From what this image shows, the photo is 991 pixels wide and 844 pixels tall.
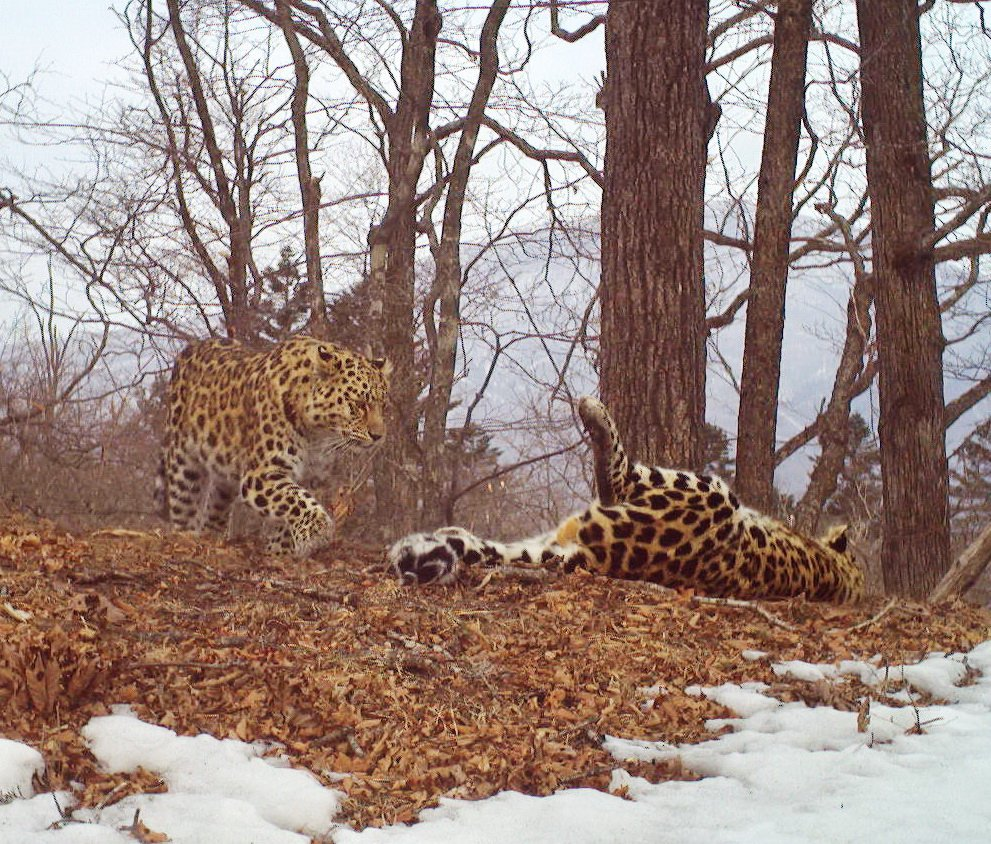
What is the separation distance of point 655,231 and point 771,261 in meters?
2.93

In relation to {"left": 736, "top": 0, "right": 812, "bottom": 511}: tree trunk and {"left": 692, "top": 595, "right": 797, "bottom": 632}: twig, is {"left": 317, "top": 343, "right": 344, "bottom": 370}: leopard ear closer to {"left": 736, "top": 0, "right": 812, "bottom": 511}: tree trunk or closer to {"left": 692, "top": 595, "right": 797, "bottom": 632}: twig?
{"left": 692, "top": 595, "right": 797, "bottom": 632}: twig

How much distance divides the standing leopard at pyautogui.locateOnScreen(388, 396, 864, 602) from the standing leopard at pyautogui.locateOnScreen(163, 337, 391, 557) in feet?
5.19

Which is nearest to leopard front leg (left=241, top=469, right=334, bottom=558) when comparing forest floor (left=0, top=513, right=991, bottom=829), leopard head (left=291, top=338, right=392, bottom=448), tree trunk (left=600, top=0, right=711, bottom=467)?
leopard head (left=291, top=338, right=392, bottom=448)

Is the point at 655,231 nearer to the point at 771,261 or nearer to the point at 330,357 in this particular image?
the point at 330,357

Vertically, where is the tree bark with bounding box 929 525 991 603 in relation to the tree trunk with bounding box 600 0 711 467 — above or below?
below

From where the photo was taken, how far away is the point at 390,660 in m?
3.91

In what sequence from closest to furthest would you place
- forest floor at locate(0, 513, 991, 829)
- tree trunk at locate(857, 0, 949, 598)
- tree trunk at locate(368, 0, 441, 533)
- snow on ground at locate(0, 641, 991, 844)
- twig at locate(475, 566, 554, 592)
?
snow on ground at locate(0, 641, 991, 844), forest floor at locate(0, 513, 991, 829), twig at locate(475, 566, 554, 592), tree trunk at locate(857, 0, 949, 598), tree trunk at locate(368, 0, 441, 533)

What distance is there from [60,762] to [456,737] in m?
1.18

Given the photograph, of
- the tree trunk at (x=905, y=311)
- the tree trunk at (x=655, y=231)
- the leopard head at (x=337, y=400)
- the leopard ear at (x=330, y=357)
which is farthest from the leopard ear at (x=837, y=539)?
the leopard ear at (x=330, y=357)

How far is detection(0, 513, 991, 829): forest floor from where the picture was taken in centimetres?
312

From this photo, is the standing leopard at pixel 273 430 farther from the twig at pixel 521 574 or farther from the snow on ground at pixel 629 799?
the snow on ground at pixel 629 799

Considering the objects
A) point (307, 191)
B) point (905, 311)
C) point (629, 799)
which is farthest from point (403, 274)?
point (629, 799)

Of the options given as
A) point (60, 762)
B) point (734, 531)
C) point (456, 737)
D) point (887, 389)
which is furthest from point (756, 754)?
point (887, 389)

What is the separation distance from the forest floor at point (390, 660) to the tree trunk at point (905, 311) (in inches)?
129
